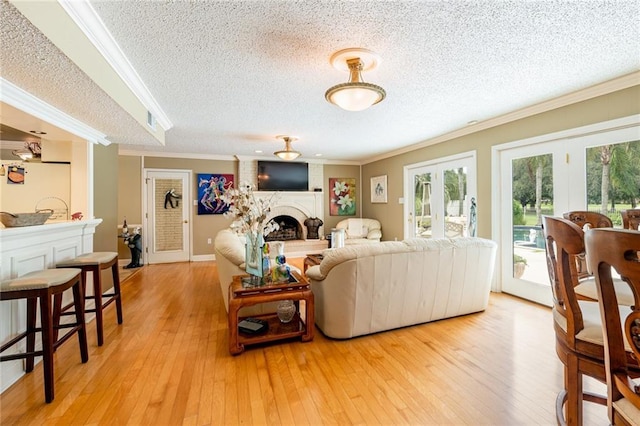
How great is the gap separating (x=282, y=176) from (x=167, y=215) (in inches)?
106

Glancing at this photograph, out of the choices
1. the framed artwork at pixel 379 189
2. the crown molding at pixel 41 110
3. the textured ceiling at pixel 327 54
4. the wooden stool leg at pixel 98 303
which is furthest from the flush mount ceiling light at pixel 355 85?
the framed artwork at pixel 379 189

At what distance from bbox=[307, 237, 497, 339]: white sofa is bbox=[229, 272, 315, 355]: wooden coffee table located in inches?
6.7

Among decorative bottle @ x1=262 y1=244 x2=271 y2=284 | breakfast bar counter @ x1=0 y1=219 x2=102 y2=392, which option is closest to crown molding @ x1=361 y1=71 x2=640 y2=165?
decorative bottle @ x1=262 y1=244 x2=271 y2=284

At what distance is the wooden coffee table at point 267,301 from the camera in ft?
7.01

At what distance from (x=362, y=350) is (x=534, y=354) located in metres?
1.37

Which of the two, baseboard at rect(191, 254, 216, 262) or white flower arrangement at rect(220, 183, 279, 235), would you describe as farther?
baseboard at rect(191, 254, 216, 262)

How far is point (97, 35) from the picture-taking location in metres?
1.73

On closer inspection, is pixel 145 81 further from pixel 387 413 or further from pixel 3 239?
pixel 387 413

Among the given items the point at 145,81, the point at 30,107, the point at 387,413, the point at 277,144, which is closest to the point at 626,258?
→ the point at 387,413

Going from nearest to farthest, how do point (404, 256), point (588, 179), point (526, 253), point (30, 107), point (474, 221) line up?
point (30, 107) < point (404, 256) < point (588, 179) < point (526, 253) < point (474, 221)

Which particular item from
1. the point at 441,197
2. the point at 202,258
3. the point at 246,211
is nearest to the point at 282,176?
the point at 202,258

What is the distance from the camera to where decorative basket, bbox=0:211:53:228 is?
194cm

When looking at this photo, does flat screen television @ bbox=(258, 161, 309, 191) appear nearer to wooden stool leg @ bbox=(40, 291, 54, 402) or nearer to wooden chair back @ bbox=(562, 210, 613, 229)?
wooden stool leg @ bbox=(40, 291, 54, 402)

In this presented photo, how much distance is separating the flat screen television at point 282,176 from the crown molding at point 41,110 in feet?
11.4
